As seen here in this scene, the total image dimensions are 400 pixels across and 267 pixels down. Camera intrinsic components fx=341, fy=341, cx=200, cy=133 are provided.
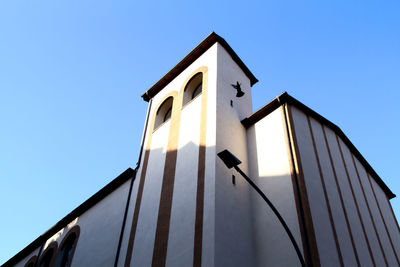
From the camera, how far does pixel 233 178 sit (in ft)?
34.2

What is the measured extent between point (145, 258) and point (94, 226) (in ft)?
18.4

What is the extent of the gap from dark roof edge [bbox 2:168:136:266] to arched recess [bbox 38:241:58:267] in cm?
88

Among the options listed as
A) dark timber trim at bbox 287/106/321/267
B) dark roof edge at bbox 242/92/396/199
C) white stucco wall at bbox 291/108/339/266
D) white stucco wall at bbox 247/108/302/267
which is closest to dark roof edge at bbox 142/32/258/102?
dark roof edge at bbox 242/92/396/199

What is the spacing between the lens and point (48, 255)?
17.5 m

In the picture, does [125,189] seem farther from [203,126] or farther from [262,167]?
[262,167]

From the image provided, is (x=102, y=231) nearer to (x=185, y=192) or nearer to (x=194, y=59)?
(x=185, y=192)

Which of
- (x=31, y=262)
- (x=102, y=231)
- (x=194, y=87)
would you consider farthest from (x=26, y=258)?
(x=194, y=87)

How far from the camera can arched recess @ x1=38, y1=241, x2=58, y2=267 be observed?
16819 millimetres

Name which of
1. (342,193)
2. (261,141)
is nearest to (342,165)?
(342,193)

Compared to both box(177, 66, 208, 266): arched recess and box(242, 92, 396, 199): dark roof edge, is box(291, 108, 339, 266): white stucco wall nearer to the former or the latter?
box(242, 92, 396, 199): dark roof edge

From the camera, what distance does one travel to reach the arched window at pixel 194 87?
15.0 meters

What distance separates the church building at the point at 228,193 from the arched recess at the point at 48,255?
27cm

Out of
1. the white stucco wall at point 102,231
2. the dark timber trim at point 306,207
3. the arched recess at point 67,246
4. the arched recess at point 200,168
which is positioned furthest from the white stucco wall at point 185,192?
the arched recess at point 67,246

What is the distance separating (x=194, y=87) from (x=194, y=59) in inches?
57.4
